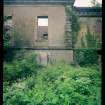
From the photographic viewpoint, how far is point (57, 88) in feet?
4.14

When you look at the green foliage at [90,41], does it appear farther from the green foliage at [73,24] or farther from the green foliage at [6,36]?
the green foliage at [6,36]

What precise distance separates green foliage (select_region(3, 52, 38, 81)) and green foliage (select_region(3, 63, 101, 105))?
31 millimetres

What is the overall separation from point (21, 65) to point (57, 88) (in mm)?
195

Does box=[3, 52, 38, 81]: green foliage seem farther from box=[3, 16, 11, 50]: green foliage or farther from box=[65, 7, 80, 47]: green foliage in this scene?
box=[65, 7, 80, 47]: green foliage

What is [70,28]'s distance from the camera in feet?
4.23

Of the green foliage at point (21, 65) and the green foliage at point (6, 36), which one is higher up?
the green foliage at point (6, 36)

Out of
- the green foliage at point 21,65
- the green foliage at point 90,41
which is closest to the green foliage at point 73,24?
the green foliage at point 90,41

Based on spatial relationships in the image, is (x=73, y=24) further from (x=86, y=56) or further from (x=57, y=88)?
(x=57, y=88)

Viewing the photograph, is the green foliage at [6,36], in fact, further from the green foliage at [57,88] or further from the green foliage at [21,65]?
the green foliage at [57,88]

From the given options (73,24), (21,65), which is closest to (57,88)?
(21,65)

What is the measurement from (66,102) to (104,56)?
0.91 ft

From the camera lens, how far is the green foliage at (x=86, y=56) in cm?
122

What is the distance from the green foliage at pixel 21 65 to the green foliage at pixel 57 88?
0.10ft

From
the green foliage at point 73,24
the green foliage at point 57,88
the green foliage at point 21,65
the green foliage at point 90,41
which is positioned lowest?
the green foliage at point 57,88
